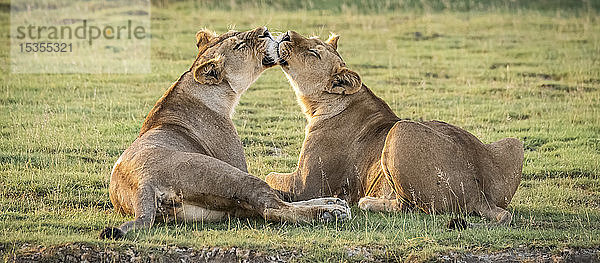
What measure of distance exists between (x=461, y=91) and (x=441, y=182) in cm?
799

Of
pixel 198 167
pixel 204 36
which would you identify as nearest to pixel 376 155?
pixel 198 167

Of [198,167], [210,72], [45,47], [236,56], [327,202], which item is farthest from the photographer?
[45,47]

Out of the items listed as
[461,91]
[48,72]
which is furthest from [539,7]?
[48,72]

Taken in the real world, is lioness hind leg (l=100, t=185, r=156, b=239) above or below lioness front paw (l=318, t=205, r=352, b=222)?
above

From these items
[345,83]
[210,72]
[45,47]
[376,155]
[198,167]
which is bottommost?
[376,155]

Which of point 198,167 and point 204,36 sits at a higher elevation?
point 204,36

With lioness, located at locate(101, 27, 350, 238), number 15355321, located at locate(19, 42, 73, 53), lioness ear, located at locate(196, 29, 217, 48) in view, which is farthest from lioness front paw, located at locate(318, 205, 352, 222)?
number 15355321, located at locate(19, 42, 73, 53)

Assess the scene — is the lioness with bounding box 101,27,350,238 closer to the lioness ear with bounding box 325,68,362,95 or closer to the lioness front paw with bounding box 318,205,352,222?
the lioness front paw with bounding box 318,205,352,222

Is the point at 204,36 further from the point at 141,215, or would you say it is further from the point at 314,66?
the point at 141,215

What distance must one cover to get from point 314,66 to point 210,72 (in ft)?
3.75

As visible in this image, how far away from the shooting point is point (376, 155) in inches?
332

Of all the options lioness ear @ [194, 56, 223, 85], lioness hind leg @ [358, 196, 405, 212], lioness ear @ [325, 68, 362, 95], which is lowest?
lioness hind leg @ [358, 196, 405, 212]

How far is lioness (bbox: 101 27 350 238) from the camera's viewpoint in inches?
282

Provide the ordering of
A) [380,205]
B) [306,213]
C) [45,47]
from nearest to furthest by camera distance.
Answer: [306,213], [380,205], [45,47]
